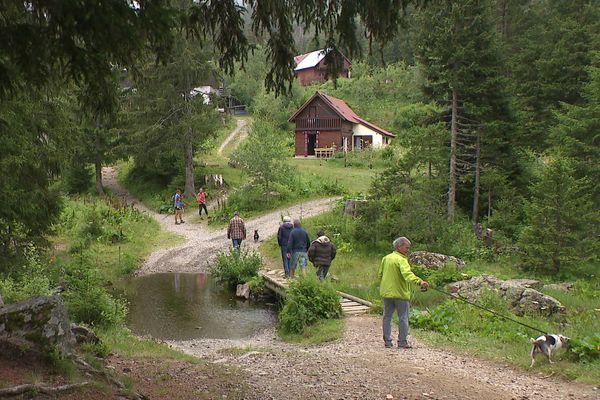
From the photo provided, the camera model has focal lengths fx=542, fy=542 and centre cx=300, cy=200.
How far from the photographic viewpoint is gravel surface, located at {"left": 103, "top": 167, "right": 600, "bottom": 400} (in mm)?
6305

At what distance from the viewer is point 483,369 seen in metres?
7.36

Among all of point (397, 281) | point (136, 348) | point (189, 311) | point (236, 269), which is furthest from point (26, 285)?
point (397, 281)

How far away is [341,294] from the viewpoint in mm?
12781

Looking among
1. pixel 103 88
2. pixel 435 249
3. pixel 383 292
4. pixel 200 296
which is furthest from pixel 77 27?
pixel 435 249

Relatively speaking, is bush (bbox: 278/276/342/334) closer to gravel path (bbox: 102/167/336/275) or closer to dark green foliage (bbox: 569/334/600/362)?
dark green foliage (bbox: 569/334/600/362)

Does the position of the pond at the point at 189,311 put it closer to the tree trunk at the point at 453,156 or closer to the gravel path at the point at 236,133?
the tree trunk at the point at 453,156

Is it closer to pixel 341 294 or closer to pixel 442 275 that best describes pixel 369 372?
pixel 341 294

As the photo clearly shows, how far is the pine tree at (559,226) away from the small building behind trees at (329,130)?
1093 inches

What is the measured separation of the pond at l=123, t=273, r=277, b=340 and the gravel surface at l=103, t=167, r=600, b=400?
42.2 inches

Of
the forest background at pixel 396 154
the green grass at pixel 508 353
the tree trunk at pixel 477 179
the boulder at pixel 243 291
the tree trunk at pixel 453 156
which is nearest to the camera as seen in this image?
the green grass at pixel 508 353

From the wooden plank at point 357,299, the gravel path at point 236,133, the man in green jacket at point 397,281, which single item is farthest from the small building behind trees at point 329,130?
the man in green jacket at point 397,281

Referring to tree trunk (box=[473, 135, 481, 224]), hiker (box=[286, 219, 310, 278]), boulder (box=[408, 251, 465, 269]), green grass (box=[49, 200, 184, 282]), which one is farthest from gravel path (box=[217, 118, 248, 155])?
hiker (box=[286, 219, 310, 278])

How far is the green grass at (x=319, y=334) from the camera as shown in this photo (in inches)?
380

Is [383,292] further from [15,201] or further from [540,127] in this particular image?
[540,127]
